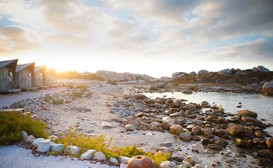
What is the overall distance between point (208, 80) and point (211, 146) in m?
50.2

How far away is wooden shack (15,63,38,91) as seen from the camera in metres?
22.6

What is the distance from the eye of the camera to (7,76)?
20609 millimetres

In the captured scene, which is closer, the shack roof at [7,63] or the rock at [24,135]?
the rock at [24,135]

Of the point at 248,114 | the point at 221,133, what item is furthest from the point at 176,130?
the point at 248,114

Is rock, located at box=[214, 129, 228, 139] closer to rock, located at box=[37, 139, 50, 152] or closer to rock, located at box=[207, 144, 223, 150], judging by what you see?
rock, located at box=[207, 144, 223, 150]

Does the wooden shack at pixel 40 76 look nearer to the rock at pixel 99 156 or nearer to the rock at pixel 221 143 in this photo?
the rock at pixel 99 156

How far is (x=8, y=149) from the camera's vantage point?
225 inches

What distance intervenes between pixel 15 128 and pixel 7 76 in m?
17.8

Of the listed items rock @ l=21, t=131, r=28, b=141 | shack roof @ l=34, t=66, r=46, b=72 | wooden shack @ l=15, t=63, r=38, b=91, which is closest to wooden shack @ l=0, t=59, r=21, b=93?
wooden shack @ l=15, t=63, r=38, b=91

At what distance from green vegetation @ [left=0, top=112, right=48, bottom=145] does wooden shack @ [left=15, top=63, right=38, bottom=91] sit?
1835 cm


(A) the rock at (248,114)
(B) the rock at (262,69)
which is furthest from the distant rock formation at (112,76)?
(A) the rock at (248,114)

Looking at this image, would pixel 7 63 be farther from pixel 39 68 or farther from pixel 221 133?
pixel 221 133

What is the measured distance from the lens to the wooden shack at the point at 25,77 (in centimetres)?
2259

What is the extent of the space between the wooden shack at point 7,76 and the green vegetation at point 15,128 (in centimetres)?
1567
